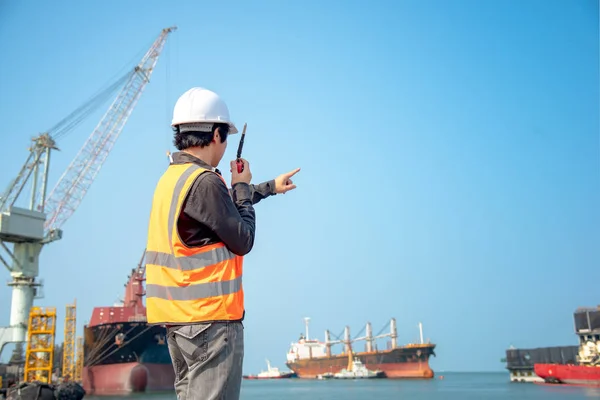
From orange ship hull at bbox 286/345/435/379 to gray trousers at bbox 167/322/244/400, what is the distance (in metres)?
81.0

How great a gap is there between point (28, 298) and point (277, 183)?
42.7 meters

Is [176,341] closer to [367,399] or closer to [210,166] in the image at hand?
[210,166]

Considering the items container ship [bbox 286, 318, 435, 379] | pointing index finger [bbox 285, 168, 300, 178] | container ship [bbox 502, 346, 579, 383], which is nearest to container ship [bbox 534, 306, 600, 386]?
container ship [bbox 502, 346, 579, 383]

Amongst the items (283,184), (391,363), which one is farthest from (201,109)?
(391,363)

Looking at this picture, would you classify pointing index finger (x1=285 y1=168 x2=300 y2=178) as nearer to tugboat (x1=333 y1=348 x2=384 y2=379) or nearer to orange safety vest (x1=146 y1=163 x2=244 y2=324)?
orange safety vest (x1=146 y1=163 x2=244 y2=324)

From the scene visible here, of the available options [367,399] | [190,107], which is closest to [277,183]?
[190,107]

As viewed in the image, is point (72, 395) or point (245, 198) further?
point (72, 395)

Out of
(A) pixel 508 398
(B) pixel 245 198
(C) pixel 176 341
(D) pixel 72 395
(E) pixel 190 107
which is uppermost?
(E) pixel 190 107

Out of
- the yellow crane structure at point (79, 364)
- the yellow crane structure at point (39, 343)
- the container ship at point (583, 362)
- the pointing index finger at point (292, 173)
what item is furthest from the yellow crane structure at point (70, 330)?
the pointing index finger at point (292, 173)

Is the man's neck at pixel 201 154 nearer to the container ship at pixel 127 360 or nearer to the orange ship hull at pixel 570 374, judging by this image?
the container ship at pixel 127 360

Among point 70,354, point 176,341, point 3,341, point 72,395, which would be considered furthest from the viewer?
point 70,354

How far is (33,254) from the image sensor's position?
4062 cm

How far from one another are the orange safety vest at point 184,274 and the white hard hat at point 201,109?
26cm

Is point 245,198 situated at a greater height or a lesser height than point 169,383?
greater
